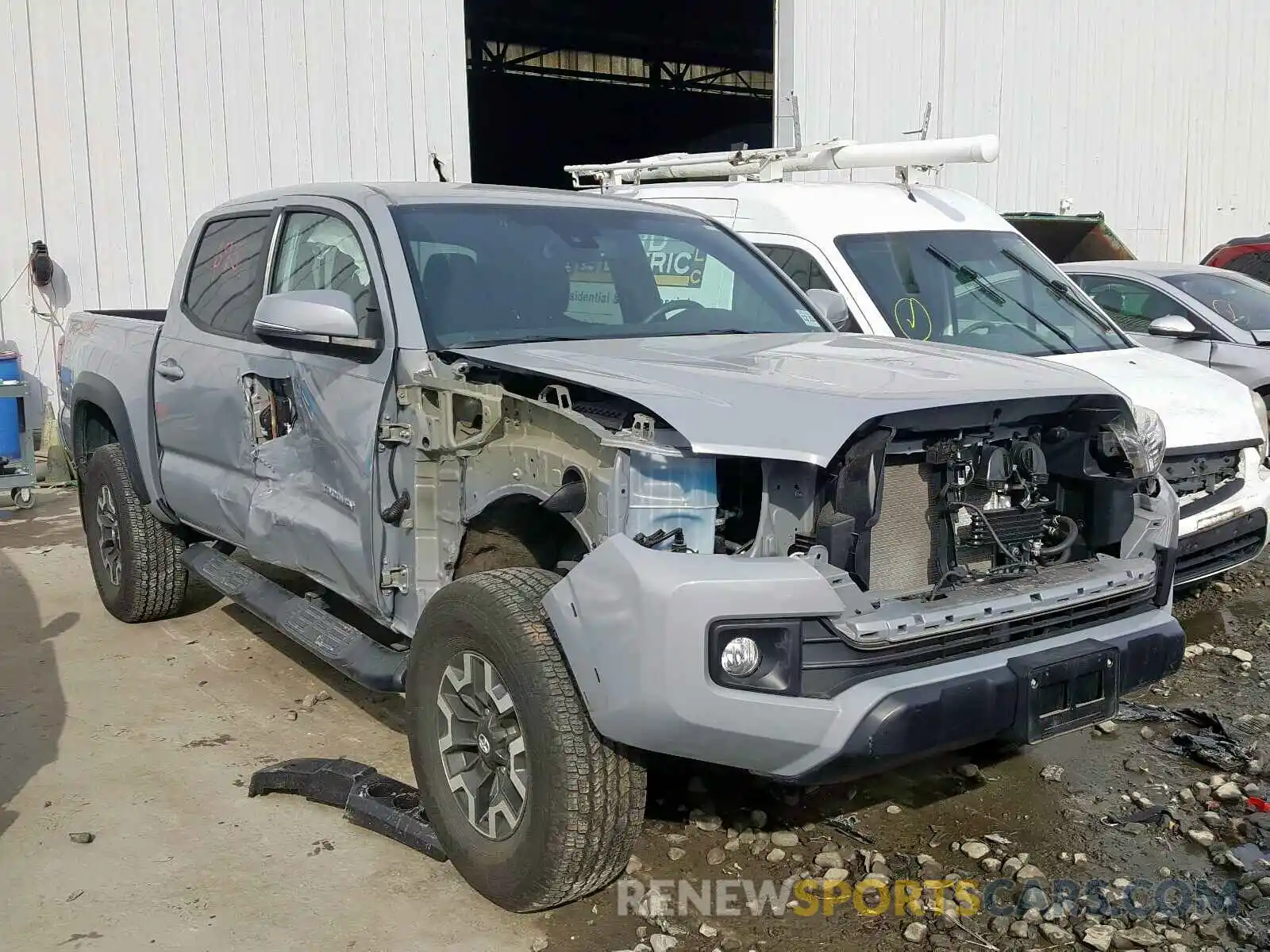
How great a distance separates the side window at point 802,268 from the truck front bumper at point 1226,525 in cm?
205

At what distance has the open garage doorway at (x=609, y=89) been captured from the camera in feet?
77.2

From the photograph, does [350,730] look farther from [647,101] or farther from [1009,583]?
[647,101]

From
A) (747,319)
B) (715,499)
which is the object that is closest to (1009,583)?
(715,499)

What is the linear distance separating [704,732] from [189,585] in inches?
177

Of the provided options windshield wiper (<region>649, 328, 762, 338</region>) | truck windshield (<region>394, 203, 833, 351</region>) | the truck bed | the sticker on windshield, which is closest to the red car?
the sticker on windshield

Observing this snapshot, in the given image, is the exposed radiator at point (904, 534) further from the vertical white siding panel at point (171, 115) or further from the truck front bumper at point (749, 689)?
the vertical white siding panel at point (171, 115)

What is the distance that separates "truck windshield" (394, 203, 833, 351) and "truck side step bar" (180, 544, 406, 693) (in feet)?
3.36

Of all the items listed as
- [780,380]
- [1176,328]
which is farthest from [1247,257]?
[780,380]

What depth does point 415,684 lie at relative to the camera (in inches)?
136

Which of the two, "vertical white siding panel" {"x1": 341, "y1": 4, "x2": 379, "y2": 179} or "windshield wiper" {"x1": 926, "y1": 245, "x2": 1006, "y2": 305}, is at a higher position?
"vertical white siding panel" {"x1": 341, "y1": 4, "x2": 379, "y2": 179}

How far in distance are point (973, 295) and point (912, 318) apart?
1.60 feet

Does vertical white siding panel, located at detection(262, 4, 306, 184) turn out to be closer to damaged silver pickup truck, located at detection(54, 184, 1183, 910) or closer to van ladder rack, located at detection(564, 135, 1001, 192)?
van ladder rack, located at detection(564, 135, 1001, 192)

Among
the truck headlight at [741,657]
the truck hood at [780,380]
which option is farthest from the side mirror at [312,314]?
the truck headlight at [741,657]

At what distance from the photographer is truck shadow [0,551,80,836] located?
426 cm
